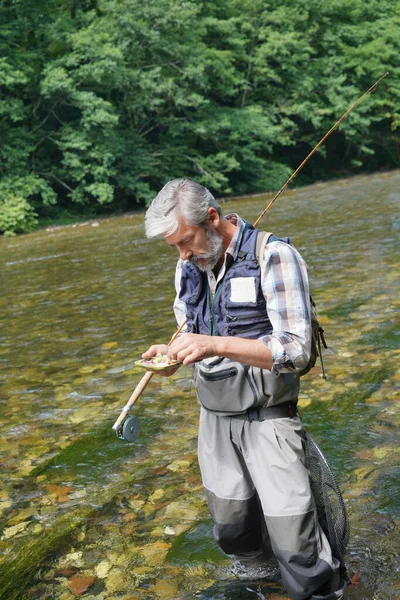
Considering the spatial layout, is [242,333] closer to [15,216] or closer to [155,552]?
[155,552]

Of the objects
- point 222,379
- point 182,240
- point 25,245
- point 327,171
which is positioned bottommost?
point 327,171

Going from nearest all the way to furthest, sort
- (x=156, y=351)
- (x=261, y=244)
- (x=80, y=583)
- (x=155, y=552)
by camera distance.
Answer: (x=261, y=244) < (x=156, y=351) < (x=80, y=583) < (x=155, y=552)

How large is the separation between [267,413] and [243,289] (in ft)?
1.75

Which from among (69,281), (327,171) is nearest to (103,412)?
(69,281)

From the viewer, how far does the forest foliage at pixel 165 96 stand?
27.8 metres

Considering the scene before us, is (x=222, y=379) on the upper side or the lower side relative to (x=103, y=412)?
upper

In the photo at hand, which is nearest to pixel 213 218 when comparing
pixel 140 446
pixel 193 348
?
pixel 193 348

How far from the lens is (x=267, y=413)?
300 cm

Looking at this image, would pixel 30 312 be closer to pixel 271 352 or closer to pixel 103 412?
pixel 103 412

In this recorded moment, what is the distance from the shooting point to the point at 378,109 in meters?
43.0

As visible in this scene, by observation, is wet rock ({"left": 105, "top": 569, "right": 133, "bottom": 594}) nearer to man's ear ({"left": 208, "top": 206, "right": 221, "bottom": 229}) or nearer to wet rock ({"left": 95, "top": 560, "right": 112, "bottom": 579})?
wet rock ({"left": 95, "top": 560, "right": 112, "bottom": 579})

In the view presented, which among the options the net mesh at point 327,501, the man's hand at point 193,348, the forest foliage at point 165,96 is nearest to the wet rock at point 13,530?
the net mesh at point 327,501

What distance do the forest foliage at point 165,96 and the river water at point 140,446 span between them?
56.4 feet

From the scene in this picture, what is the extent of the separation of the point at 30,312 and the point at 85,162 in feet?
63.1
